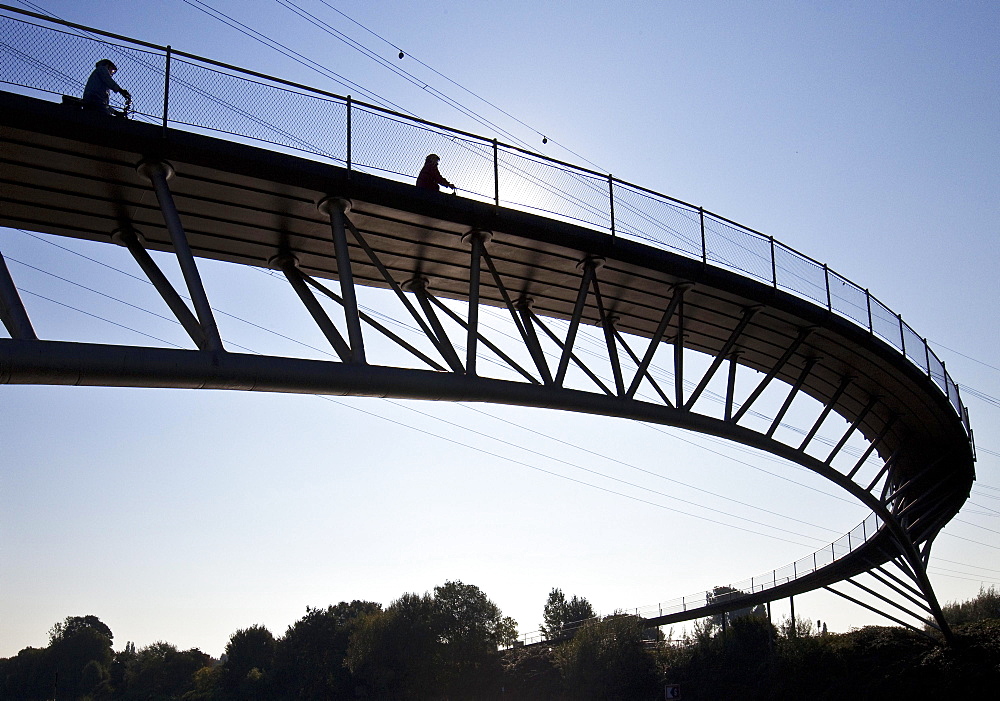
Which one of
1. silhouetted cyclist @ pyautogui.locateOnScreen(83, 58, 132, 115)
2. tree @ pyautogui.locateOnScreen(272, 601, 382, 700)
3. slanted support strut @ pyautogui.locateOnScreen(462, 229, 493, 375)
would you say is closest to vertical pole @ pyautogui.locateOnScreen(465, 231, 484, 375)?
slanted support strut @ pyautogui.locateOnScreen(462, 229, 493, 375)

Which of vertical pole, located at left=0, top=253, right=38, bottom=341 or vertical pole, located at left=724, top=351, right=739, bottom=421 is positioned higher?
vertical pole, located at left=724, top=351, right=739, bottom=421

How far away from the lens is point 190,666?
14525cm

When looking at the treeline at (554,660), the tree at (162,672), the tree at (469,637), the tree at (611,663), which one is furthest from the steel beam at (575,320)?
the tree at (162,672)

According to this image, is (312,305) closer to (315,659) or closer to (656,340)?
(656,340)

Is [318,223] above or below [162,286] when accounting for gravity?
above

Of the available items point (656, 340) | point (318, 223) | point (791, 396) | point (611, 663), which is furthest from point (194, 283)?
point (611, 663)

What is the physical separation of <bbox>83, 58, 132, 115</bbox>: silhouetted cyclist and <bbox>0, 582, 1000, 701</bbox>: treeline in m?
35.2

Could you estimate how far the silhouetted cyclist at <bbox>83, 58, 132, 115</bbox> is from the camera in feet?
45.9

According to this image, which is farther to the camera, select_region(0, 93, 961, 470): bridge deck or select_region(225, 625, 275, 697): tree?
select_region(225, 625, 275, 697): tree

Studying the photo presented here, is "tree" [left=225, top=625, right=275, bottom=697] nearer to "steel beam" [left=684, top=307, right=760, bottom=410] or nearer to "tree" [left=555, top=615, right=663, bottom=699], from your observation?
"tree" [left=555, top=615, right=663, bottom=699]

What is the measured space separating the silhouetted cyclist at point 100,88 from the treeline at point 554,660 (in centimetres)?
3523

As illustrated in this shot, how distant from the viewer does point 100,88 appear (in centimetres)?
1404

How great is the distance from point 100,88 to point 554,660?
69.3 metres

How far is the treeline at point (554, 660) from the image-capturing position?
4394 cm
